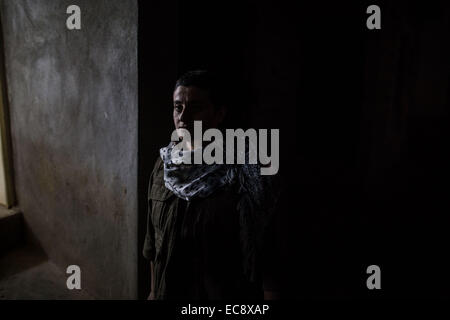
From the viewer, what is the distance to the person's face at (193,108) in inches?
62.5

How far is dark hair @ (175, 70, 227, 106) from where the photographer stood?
159 centimetres

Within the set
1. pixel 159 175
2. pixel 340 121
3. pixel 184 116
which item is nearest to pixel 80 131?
pixel 159 175

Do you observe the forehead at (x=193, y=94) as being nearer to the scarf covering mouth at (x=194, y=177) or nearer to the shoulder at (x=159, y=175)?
the scarf covering mouth at (x=194, y=177)

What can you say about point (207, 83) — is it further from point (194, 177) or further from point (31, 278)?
A: point (31, 278)

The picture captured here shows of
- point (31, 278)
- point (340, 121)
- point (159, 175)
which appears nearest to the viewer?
point (159, 175)

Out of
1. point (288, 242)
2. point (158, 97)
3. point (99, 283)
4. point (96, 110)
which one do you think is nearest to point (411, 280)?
point (288, 242)

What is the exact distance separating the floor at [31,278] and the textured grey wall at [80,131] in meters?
0.15

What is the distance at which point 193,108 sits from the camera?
5.24 feet

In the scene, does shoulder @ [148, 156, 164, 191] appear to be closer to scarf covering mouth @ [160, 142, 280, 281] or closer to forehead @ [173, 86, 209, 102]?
scarf covering mouth @ [160, 142, 280, 281]

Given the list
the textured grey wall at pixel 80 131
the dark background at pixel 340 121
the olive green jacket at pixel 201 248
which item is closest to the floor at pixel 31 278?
the textured grey wall at pixel 80 131

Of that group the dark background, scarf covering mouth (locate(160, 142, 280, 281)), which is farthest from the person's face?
the dark background

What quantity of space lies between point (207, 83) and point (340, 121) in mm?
1221

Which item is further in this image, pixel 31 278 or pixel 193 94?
pixel 31 278

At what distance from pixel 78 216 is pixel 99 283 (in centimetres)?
70
